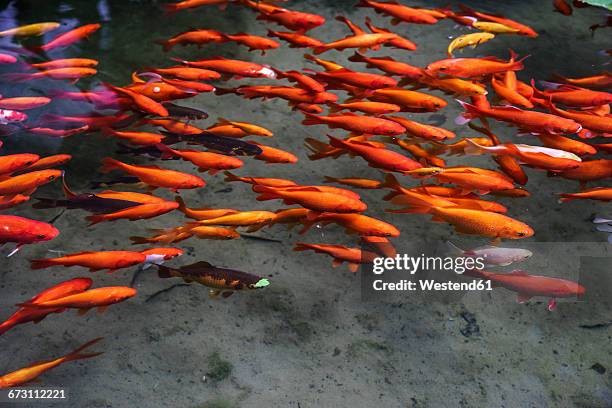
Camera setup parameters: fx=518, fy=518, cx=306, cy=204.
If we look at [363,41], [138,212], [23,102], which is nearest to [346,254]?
[138,212]

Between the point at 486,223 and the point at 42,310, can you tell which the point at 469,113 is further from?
the point at 42,310

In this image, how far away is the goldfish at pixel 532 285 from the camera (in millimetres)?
2738

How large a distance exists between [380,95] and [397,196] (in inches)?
39.8

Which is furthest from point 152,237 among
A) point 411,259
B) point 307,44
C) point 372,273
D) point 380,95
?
point 307,44

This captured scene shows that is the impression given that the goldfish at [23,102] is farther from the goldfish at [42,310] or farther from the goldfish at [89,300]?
the goldfish at [89,300]

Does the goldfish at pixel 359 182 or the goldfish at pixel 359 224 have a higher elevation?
the goldfish at pixel 359 224

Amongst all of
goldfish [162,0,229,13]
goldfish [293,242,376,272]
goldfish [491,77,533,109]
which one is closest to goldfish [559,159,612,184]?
goldfish [491,77,533,109]

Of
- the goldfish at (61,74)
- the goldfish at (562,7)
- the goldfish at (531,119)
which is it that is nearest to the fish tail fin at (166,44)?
the goldfish at (61,74)

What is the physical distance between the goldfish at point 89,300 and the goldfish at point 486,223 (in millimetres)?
1724

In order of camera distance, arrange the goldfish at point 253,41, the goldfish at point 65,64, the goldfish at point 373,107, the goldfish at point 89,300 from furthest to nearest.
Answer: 1. the goldfish at point 253,41
2. the goldfish at point 65,64
3. the goldfish at point 373,107
4. the goldfish at point 89,300

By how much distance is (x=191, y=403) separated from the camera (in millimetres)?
2363

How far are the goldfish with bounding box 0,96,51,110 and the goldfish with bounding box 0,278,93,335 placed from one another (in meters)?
1.81

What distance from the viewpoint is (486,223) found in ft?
9.18

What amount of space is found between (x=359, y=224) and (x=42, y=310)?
1.66 meters
